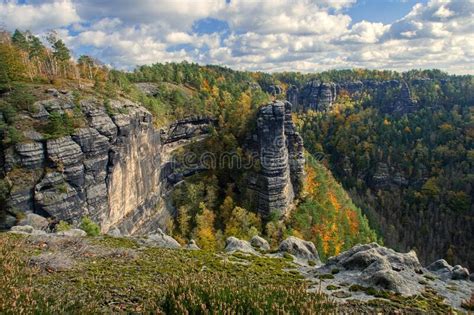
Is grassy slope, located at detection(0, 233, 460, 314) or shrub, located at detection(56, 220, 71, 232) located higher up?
grassy slope, located at detection(0, 233, 460, 314)

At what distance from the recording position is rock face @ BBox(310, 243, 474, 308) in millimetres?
18734

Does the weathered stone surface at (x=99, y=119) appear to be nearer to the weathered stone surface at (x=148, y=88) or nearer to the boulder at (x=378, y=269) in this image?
the boulder at (x=378, y=269)

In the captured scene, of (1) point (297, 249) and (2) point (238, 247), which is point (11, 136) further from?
(1) point (297, 249)

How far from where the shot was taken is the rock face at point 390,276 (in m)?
18.7

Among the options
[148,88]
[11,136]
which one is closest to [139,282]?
[11,136]

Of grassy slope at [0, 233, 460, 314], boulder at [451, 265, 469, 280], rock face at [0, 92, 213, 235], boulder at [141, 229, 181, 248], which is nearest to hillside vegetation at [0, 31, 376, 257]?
rock face at [0, 92, 213, 235]

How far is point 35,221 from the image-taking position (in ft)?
118

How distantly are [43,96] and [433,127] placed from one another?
164288mm

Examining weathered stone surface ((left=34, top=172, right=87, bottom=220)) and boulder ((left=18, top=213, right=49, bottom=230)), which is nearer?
boulder ((left=18, top=213, right=49, bottom=230))

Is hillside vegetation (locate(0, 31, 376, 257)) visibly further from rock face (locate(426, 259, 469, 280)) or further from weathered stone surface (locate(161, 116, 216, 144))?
rock face (locate(426, 259, 469, 280))

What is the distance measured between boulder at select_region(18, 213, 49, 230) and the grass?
551 inches

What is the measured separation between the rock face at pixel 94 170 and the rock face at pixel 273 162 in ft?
67.7

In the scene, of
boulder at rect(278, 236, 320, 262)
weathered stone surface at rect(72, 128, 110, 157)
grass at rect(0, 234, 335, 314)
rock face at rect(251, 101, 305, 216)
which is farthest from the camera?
rock face at rect(251, 101, 305, 216)

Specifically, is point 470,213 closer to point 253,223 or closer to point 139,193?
point 253,223
